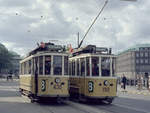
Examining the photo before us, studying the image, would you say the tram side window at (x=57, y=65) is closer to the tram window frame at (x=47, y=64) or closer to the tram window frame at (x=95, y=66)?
the tram window frame at (x=47, y=64)

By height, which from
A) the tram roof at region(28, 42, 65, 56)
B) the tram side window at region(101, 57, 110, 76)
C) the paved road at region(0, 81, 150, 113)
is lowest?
the paved road at region(0, 81, 150, 113)

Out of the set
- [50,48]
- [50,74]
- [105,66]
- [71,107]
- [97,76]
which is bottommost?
[71,107]

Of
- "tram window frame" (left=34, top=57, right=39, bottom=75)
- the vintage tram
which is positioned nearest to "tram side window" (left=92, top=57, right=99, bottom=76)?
the vintage tram

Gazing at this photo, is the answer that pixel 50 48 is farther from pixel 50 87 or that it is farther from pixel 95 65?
pixel 95 65

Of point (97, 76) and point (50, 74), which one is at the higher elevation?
point (50, 74)

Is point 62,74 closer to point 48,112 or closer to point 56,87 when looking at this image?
point 56,87

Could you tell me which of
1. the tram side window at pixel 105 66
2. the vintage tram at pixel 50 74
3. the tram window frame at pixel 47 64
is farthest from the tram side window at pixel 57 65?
the tram side window at pixel 105 66

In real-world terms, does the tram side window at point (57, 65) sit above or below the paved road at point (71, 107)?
above

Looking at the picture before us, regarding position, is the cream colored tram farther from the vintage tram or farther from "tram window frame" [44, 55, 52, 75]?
"tram window frame" [44, 55, 52, 75]

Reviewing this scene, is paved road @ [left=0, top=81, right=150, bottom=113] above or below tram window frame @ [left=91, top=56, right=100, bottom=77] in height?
below

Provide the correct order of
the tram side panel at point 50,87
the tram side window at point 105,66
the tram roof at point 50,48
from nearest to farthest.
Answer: the tram side panel at point 50,87
the tram roof at point 50,48
the tram side window at point 105,66

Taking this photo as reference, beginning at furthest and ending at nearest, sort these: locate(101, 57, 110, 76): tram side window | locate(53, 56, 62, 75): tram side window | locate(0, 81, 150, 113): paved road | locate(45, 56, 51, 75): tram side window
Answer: locate(101, 57, 110, 76): tram side window → locate(53, 56, 62, 75): tram side window → locate(45, 56, 51, 75): tram side window → locate(0, 81, 150, 113): paved road

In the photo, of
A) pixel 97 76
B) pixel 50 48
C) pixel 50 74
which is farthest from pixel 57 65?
pixel 97 76

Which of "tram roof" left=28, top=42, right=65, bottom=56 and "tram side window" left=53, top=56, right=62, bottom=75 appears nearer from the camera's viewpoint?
"tram side window" left=53, top=56, right=62, bottom=75
